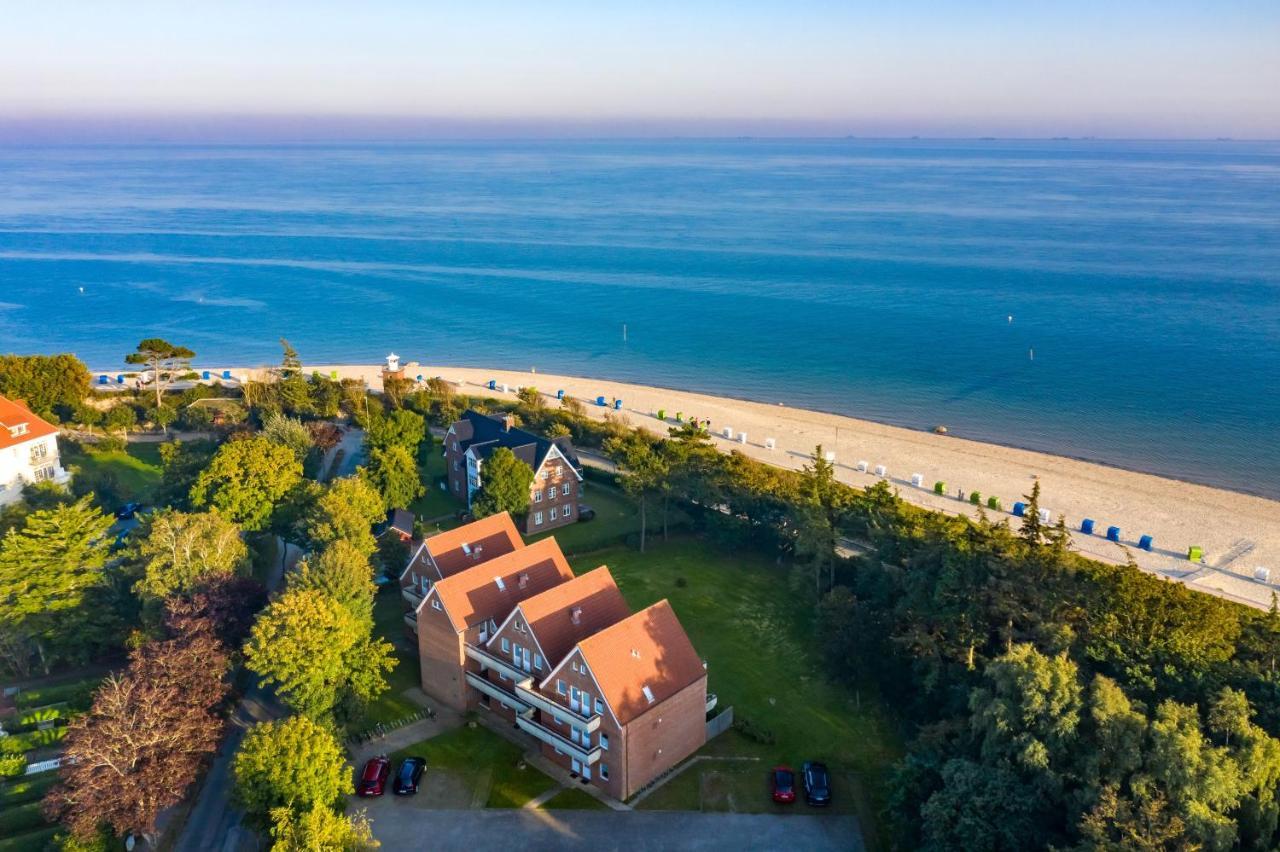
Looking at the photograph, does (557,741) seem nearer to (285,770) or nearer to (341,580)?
(285,770)

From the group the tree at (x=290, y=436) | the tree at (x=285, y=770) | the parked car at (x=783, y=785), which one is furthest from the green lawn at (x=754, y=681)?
the tree at (x=290, y=436)

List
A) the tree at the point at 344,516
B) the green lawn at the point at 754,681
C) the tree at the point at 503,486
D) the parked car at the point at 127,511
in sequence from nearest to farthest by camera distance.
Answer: the green lawn at the point at 754,681 < the tree at the point at 344,516 < the tree at the point at 503,486 < the parked car at the point at 127,511

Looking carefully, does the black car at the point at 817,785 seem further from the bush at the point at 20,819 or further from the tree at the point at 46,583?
the tree at the point at 46,583

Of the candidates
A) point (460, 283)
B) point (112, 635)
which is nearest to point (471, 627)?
point (112, 635)

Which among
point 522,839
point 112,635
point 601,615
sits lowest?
point 522,839

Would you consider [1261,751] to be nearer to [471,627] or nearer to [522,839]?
[522,839]

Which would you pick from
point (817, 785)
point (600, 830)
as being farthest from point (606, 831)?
point (817, 785)
